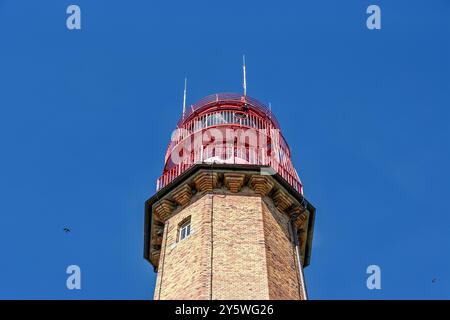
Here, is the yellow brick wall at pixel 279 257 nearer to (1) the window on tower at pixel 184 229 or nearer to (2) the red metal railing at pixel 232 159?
(2) the red metal railing at pixel 232 159

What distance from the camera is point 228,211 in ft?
77.9

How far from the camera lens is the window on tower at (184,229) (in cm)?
2383

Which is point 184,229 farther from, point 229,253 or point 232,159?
point 232,159

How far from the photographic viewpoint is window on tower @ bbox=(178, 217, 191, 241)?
23828mm

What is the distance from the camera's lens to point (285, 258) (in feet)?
76.2

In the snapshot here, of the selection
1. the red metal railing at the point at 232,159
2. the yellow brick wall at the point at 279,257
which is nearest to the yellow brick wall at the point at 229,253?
the yellow brick wall at the point at 279,257

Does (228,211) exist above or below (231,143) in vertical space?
below

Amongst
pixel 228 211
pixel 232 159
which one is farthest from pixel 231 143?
pixel 228 211

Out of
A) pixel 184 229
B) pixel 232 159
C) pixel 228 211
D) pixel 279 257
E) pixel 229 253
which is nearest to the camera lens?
pixel 229 253

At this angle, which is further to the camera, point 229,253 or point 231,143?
point 231,143

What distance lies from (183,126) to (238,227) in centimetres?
649

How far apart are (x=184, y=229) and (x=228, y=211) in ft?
5.08
